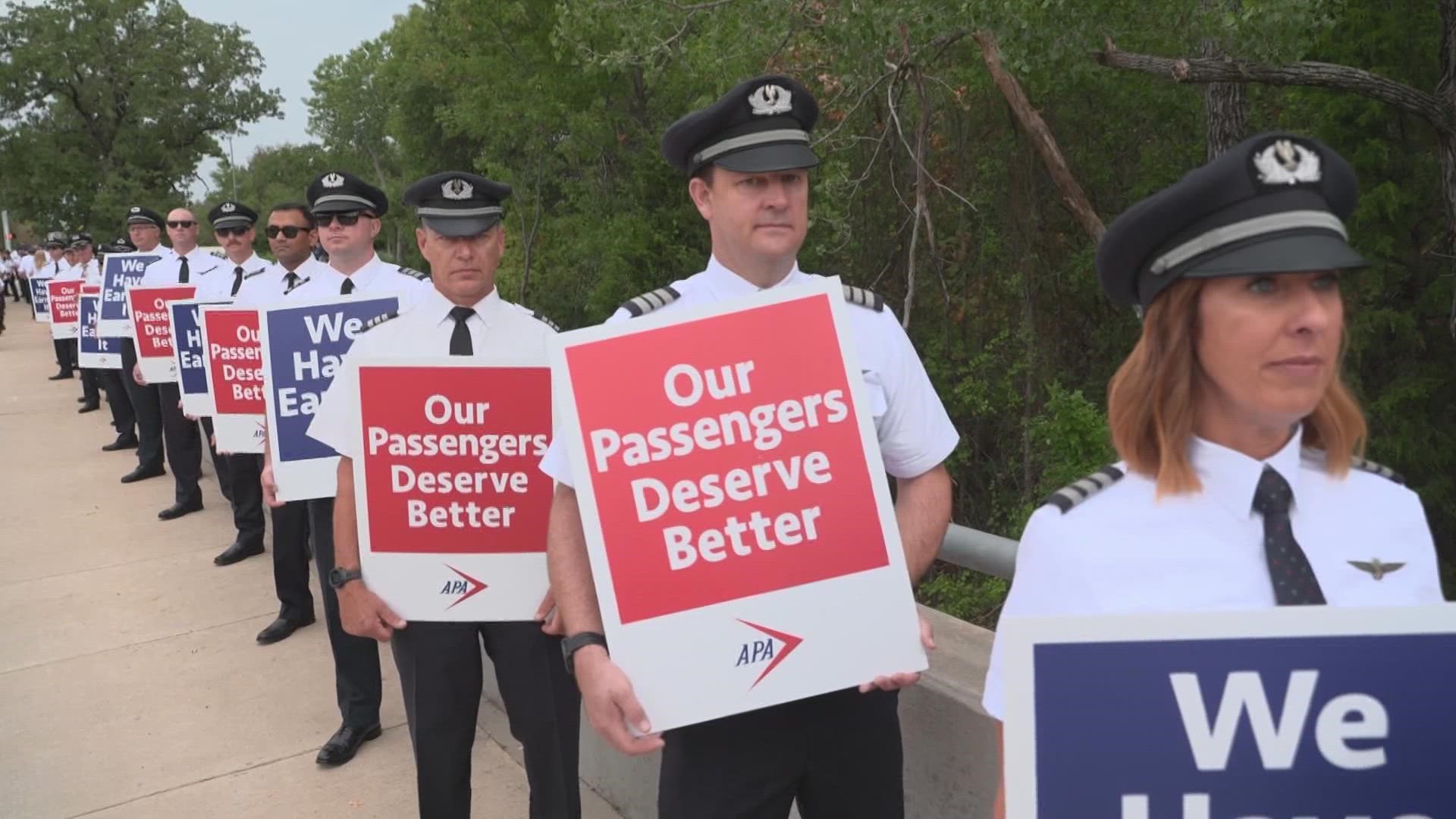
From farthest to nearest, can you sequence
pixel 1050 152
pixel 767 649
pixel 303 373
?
pixel 1050 152
pixel 303 373
pixel 767 649

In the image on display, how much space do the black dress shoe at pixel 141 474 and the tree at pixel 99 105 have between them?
53.4 m

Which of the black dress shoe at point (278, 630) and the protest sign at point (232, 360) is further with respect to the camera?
the black dress shoe at point (278, 630)

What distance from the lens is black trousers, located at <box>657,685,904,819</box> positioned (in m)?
2.49

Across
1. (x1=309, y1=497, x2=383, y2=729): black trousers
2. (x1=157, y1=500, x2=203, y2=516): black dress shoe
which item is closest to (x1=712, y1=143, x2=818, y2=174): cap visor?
(x1=309, y1=497, x2=383, y2=729): black trousers

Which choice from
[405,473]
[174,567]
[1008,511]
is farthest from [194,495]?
[1008,511]

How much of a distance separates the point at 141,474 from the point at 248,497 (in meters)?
4.09

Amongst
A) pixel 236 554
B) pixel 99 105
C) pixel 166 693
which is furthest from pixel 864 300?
pixel 99 105

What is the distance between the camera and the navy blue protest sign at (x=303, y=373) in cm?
473

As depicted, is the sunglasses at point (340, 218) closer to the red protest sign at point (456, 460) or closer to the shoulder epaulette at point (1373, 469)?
the red protest sign at point (456, 460)

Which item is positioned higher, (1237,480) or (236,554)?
(1237,480)

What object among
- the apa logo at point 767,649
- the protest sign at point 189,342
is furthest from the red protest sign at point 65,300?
the apa logo at point 767,649

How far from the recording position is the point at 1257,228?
1.65 metres

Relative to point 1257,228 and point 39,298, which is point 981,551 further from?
point 39,298

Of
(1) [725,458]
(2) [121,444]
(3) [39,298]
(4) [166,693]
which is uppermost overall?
(3) [39,298]
